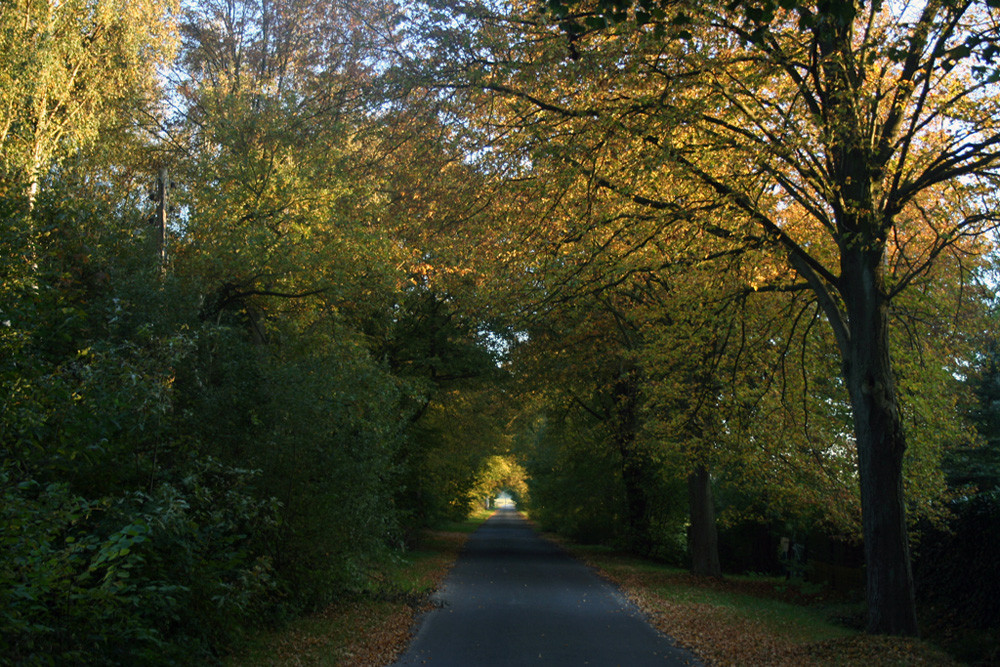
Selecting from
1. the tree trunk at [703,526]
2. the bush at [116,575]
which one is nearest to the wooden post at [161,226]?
the bush at [116,575]

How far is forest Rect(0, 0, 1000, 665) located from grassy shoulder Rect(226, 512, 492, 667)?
38cm

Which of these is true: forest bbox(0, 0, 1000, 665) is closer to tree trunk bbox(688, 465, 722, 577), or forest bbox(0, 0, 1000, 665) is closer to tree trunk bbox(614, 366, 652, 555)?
tree trunk bbox(688, 465, 722, 577)

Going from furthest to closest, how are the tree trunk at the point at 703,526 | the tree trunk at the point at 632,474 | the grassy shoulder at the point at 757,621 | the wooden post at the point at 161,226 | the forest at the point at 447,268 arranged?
the tree trunk at the point at 632,474, the tree trunk at the point at 703,526, the wooden post at the point at 161,226, the grassy shoulder at the point at 757,621, the forest at the point at 447,268

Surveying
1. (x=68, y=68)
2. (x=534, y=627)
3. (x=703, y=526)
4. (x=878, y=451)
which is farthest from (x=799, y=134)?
(x=703, y=526)

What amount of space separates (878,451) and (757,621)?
504 cm

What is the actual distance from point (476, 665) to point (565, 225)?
21.0 feet

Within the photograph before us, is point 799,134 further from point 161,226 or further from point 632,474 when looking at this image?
point 632,474

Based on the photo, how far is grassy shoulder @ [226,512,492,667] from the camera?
8.80 meters

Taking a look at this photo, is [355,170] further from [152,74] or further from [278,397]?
[152,74]

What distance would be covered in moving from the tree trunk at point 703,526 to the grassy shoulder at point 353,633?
8652mm

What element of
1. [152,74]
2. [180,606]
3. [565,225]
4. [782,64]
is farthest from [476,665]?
[152,74]

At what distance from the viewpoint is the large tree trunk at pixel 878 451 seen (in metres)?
9.80

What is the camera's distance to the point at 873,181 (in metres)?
10.3

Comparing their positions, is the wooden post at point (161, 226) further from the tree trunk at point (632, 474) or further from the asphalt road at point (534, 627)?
the tree trunk at point (632, 474)
